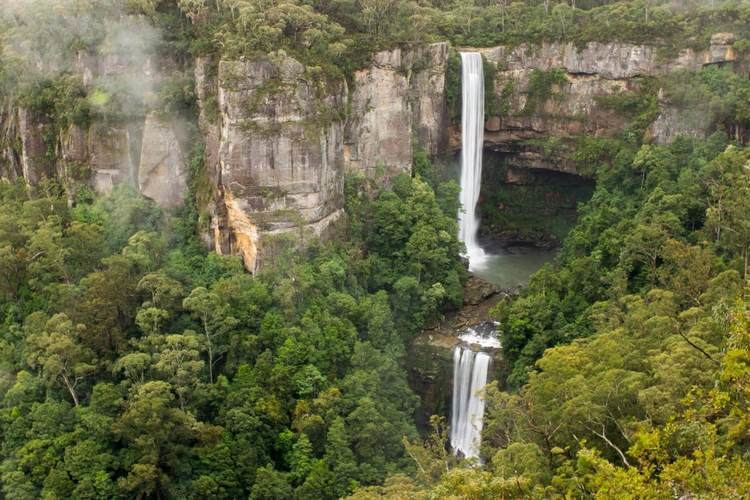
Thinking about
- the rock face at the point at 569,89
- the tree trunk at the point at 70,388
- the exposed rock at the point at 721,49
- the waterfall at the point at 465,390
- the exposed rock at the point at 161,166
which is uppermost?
the exposed rock at the point at 721,49

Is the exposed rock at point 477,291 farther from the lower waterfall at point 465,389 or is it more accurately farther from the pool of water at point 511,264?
the lower waterfall at point 465,389

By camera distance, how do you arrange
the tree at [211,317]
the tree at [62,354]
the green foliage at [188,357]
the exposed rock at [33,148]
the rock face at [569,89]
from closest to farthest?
the green foliage at [188,357] → the tree at [62,354] → the tree at [211,317] → the exposed rock at [33,148] → the rock face at [569,89]

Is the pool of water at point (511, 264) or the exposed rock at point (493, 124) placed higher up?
the exposed rock at point (493, 124)

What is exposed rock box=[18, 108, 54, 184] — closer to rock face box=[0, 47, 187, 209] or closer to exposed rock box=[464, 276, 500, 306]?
rock face box=[0, 47, 187, 209]

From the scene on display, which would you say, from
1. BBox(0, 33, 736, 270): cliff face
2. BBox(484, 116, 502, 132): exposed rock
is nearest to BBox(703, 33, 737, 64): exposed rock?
BBox(0, 33, 736, 270): cliff face

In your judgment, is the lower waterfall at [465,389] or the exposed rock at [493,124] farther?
the exposed rock at [493,124]

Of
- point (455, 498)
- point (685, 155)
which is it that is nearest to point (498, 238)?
point (685, 155)

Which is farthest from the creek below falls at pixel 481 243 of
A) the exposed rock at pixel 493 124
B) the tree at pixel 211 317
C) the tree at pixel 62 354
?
the tree at pixel 62 354
